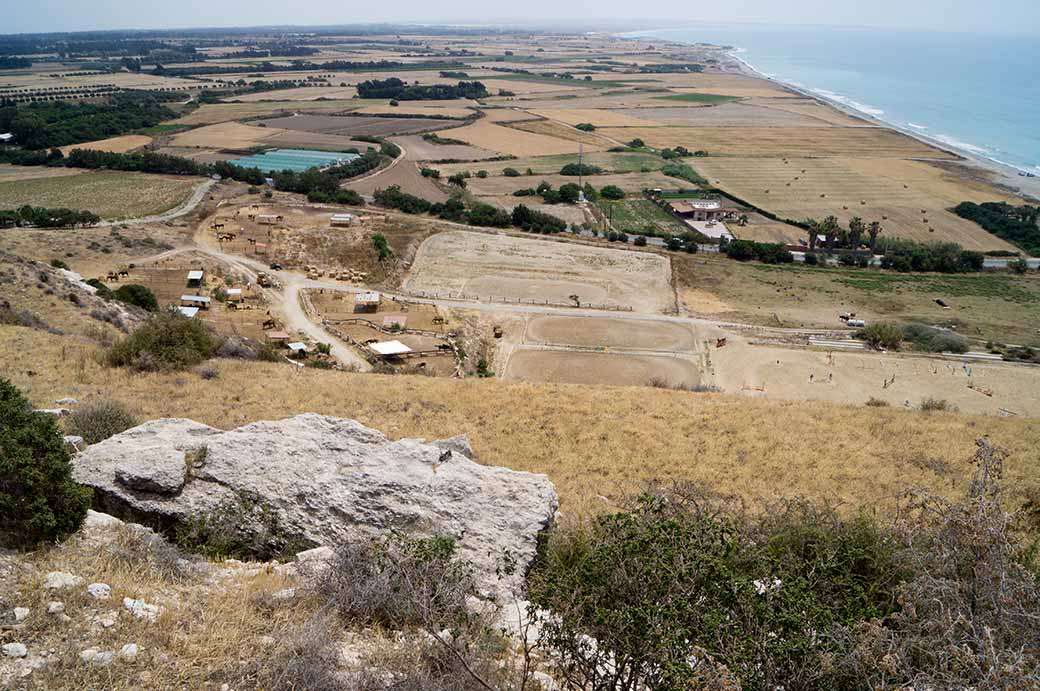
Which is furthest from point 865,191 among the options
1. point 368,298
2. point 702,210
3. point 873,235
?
point 368,298

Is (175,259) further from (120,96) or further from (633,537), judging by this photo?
(120,96)

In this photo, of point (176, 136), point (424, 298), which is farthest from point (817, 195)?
point (176, 136)

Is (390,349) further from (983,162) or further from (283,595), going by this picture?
(983,162)

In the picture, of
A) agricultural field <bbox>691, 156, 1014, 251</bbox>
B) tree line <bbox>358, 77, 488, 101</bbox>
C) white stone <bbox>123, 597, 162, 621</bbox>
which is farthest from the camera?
tree line <bbox>358, 77, 488, 101</bbox>

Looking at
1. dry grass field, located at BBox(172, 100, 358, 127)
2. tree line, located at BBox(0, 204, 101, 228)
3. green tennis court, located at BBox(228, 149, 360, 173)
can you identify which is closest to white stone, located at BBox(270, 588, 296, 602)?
tree line, located at BBox(0, 204, 101, 228)

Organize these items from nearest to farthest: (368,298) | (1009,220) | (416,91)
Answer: (368,298) → (1009,220) → (416,91)

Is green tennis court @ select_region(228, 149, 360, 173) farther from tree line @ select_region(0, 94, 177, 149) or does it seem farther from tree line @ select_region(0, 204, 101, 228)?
tree line @ select_region(0, 204, 101, 228)
